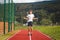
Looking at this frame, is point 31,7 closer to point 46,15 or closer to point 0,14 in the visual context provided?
point 46,15

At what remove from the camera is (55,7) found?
94.5 feet

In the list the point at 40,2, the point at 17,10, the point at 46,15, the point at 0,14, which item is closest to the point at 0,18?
the point at 0,14

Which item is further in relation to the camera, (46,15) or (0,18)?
(46,15)

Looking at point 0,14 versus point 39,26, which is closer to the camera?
point 0,14

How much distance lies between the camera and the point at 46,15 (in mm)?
29078

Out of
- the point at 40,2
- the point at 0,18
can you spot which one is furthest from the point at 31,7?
the point at 0,18

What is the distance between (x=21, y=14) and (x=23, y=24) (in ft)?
3.58

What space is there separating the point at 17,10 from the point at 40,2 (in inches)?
166

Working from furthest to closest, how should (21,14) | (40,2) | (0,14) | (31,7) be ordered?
(21,14), (31,7), (40,2), (0,14)

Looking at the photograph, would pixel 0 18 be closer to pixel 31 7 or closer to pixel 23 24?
pixel 31 7

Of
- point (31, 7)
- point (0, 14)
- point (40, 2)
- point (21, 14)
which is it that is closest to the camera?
point (0, 14)

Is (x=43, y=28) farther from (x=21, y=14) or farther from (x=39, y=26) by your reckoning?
(x=21, y=14)

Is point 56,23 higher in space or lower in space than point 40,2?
lower

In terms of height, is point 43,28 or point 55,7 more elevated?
point 55,7
